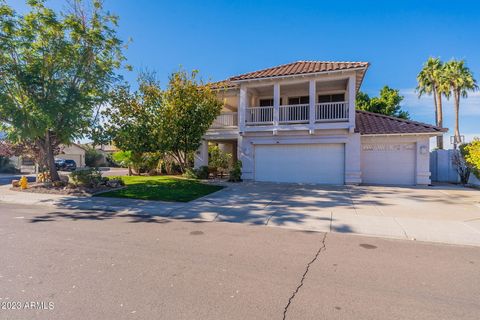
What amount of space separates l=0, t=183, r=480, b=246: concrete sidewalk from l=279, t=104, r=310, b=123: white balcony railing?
5511mm

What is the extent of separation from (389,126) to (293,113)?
5.79 metres

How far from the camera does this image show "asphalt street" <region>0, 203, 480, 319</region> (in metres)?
3.14

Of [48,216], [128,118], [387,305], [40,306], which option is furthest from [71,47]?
[387,305]

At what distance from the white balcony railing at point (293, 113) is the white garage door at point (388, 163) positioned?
4029 mm

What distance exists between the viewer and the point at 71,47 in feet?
37.8

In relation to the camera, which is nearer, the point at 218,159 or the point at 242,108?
the point at 242,108

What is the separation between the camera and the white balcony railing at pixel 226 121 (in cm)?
1800

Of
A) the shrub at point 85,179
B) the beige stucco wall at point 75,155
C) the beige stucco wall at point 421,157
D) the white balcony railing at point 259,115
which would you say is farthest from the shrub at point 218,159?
the beige stucco wall at point 75,155

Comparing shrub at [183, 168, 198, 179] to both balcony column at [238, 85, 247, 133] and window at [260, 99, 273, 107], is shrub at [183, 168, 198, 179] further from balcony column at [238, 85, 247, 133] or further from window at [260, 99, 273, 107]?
window at [260, 99, 273, 107]

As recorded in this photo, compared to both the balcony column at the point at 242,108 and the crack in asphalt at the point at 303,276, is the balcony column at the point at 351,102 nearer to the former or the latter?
the balcony column at the point at 242,108

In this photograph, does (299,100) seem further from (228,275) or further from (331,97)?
(228,275)

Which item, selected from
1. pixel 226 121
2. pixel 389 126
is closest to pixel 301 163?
pixel 389 126

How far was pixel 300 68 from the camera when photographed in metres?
16.0

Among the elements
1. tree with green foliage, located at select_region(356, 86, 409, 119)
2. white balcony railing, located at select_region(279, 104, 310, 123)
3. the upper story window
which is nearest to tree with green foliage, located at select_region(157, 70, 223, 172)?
white balcony railing, located at select_region(279, 104, 310, 123)
